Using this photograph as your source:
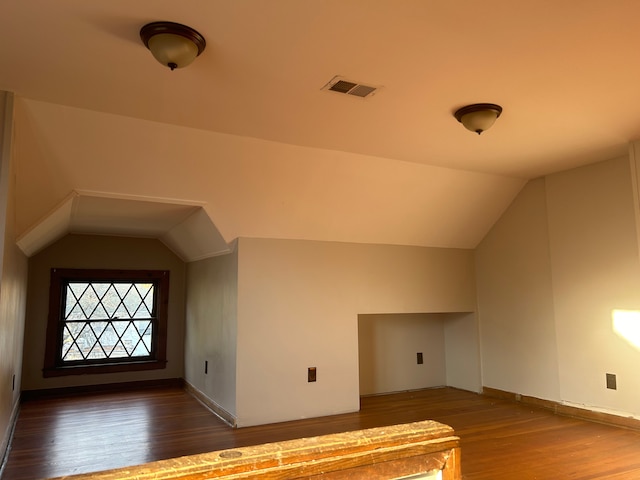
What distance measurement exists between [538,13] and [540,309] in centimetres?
336

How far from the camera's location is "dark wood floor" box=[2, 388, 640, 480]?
3037 millimetres

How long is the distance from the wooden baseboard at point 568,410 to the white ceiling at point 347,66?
2289mm

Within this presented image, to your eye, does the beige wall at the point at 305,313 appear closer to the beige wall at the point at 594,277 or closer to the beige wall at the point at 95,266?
the beige wall at the point at 594,277

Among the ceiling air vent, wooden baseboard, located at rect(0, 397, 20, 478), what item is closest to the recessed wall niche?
the ceiling air vent

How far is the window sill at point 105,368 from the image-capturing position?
5.34 meters

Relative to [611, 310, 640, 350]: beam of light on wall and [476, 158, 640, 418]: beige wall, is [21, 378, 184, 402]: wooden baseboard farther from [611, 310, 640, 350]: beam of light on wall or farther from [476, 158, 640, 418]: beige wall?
[611, 310, 640, 350]: beam of light on wall

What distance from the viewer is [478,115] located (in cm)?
291

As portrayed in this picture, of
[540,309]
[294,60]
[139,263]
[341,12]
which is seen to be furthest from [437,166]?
[139,263]

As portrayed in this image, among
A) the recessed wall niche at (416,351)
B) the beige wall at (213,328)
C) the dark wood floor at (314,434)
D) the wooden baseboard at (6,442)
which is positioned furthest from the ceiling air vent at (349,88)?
the wooden baseboard at (6,442)

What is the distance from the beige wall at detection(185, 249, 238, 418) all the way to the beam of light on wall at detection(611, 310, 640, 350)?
3254 millimetres

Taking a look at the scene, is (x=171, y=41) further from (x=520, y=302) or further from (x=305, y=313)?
(x=520, y=302)

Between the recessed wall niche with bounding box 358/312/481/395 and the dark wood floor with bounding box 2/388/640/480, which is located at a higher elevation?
the recessed wall niche with bounding box 358/312/481/395

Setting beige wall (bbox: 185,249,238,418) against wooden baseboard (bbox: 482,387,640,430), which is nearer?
wooden baseboard (bbox: 482,387,640,430)

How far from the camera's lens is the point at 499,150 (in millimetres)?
3793
